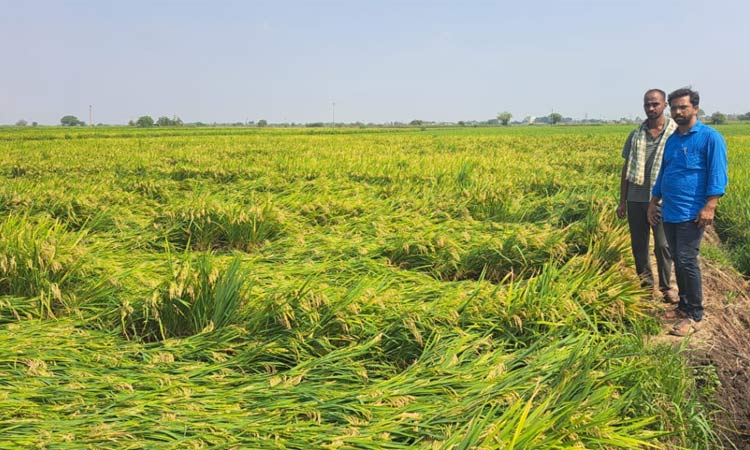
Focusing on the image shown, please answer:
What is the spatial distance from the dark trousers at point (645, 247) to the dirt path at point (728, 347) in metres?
0.30

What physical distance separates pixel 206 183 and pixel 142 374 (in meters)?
6.10

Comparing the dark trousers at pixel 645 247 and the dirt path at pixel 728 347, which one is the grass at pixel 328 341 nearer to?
the dark trousers at pixel 645 247

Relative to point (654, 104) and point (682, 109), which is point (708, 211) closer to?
A: point (682, 109)

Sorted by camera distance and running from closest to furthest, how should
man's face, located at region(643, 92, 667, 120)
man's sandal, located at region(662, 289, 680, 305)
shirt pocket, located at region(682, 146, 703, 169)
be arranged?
1. shirt pocket, located at region(682, 146, 703, 169)
2. man's face, located at region(643, 92, 667, 120)
3. man's sandal, located at region(662, 289, 680, 305)

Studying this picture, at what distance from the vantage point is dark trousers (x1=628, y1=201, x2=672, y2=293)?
397cm

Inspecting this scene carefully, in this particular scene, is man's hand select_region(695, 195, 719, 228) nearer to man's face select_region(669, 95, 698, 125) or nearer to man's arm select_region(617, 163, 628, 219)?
man's face select_region(669, 95, 698, 125)

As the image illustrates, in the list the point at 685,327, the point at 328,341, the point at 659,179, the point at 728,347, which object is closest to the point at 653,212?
the point at 659,179

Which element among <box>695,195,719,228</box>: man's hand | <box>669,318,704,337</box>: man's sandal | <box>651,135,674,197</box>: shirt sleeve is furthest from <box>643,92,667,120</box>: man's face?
<box>669,318,704,337</box>: man's sandal

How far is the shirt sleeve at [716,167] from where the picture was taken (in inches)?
127

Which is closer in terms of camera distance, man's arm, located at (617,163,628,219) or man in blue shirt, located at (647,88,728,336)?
man in blue shirt, located at (647,88,728,336)

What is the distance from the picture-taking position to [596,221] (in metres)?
4.64

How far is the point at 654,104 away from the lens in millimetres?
3762

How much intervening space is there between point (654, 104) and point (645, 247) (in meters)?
1.13

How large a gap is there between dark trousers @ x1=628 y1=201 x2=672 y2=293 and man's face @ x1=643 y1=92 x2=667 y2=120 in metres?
0.71
